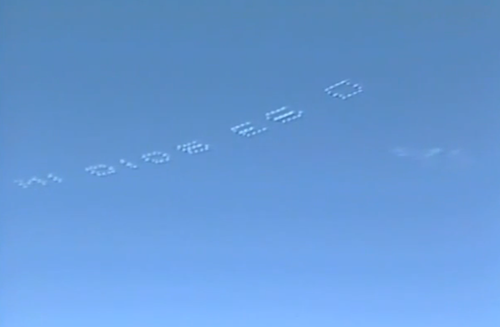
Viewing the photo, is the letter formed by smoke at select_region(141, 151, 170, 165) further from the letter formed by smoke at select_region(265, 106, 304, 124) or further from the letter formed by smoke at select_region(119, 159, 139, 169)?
the letter formed by smoke at select_region(265, 106, 304, 124)

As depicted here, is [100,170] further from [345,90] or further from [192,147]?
[345,90]

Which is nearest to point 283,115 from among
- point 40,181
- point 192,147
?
point 192,147

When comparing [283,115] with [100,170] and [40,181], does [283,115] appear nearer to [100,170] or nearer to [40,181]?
[100,170]

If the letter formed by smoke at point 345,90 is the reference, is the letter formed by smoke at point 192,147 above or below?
below

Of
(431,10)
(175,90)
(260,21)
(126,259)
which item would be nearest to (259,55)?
(260,21)

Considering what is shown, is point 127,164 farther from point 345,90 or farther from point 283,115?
point 345,90

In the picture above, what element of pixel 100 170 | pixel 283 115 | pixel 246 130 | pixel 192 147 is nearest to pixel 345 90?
pixel 283 115

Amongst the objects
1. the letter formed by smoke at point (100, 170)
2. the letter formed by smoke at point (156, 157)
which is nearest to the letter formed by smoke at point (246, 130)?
the letter formed by smoke at point (156, 157)

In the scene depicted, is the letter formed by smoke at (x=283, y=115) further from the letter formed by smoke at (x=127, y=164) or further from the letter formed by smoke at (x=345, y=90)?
the letter formed by smoke at (x=127, y=164)

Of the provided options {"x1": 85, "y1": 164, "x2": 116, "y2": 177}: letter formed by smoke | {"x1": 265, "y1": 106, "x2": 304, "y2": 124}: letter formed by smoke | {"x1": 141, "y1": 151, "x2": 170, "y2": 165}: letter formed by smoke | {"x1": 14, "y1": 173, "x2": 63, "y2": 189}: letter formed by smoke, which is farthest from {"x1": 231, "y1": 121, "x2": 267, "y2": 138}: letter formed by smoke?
{"x1": 14, "y1": 173, "x2": 63, "y2": 189}: letter formed by smoke

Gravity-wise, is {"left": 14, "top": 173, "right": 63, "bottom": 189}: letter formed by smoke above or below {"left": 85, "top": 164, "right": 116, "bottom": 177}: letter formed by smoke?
above

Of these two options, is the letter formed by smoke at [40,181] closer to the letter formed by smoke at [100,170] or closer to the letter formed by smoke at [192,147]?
the letter formed by smoke at [100,170]
